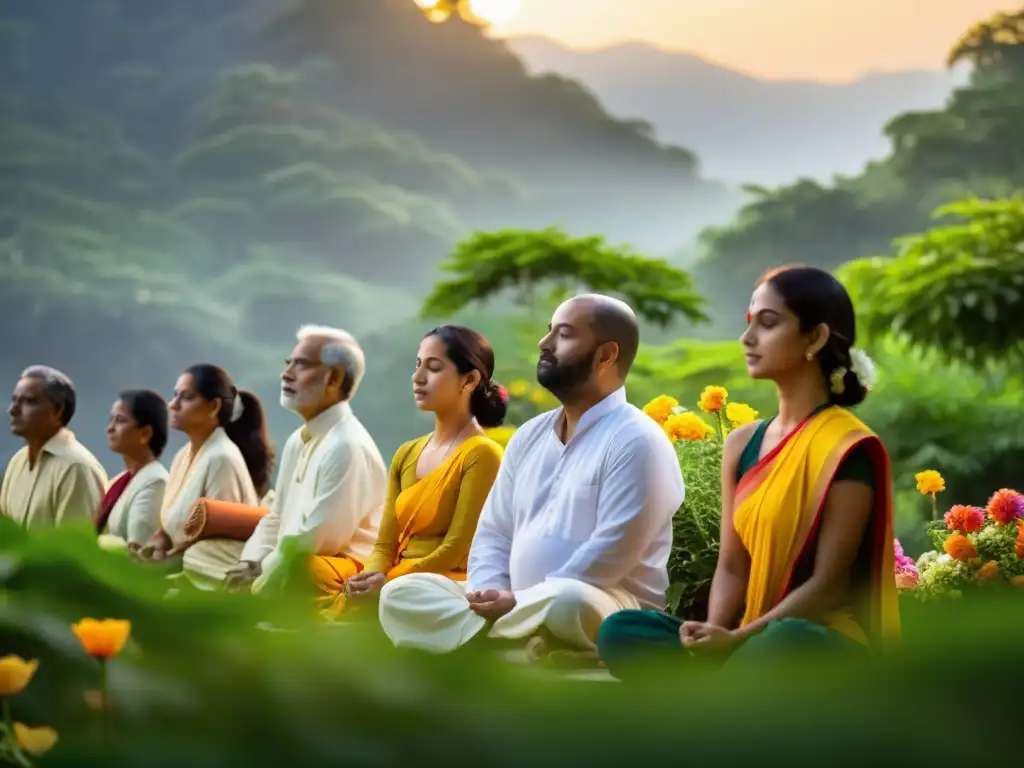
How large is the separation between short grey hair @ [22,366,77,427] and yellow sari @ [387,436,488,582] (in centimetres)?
264

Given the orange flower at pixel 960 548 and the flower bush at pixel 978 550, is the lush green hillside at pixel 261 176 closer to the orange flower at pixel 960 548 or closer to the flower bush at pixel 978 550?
the flower bush at pixel 978 550

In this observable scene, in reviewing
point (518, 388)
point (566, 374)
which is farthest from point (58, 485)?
point (518, 388)

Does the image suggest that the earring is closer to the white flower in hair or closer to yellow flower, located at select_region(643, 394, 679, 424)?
the white flower in hair

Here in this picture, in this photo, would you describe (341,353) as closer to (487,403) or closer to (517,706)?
(487,403)

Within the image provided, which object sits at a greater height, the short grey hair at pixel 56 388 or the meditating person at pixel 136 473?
the short grey hair at pixel 56 388

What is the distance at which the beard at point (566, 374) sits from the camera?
4168 millimetres

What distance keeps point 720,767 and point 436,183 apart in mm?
30856

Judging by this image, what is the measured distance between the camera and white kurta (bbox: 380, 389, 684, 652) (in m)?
3.82

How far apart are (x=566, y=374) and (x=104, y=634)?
3.17 metres

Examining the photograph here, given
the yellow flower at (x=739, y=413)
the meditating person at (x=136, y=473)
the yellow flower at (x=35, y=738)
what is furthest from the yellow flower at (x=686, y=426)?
the yellow flower at (x=35, y=738)

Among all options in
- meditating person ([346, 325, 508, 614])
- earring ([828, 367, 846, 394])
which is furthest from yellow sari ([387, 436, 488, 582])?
earring ([828, 367, 846, 394])

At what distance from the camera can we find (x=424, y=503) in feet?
16.5

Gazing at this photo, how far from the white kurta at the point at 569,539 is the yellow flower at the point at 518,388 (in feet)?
49.2

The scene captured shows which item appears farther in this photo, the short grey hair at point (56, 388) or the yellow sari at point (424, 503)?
the short grey hair at point (56, 388)
